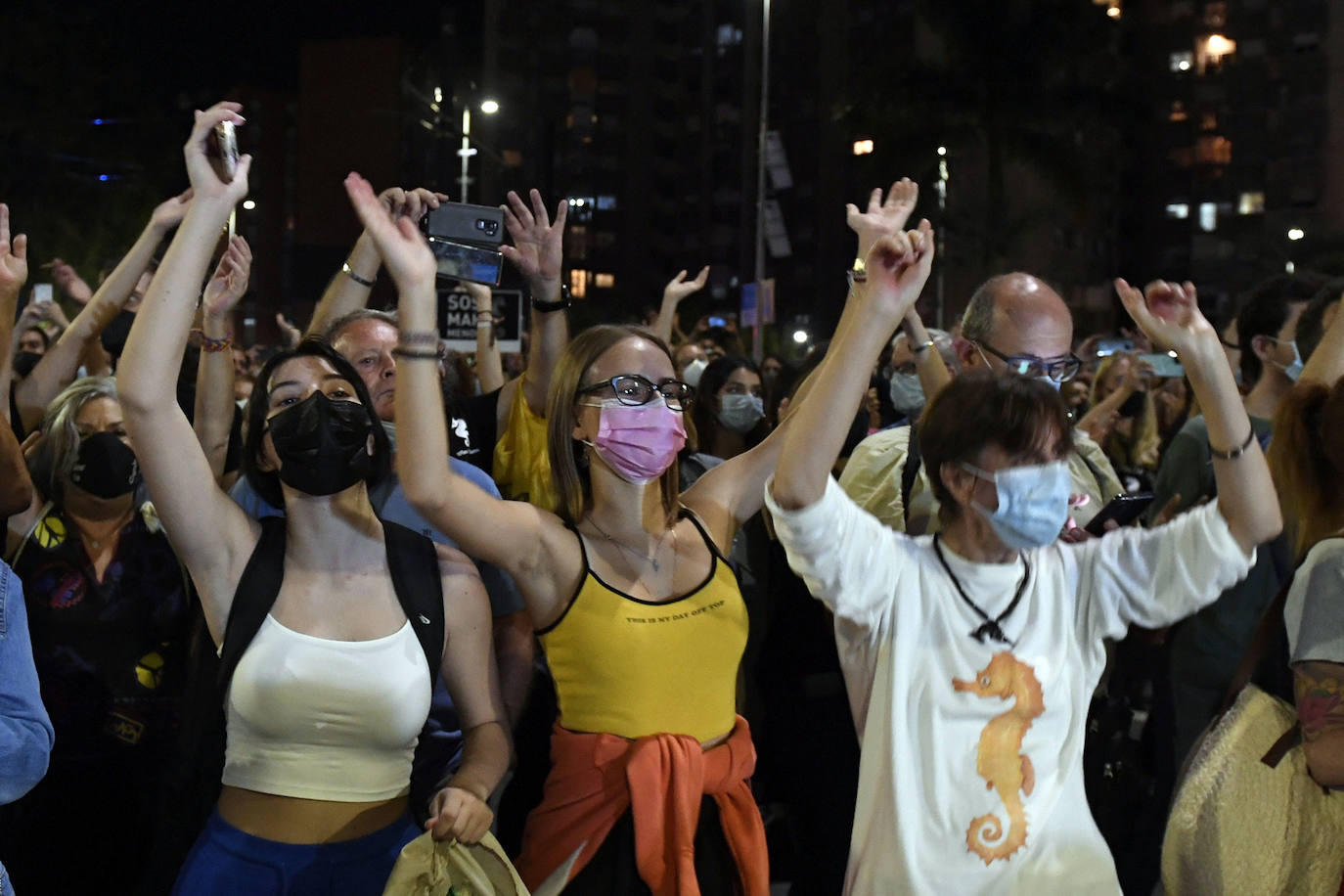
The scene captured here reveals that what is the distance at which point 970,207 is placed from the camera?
41.3m

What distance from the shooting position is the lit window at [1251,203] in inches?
3484

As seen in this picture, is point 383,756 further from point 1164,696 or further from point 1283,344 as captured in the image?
point 1283,344

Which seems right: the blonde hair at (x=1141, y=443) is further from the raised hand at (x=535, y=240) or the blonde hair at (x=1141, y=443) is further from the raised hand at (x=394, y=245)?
the raised hand at (x=394, y=245)

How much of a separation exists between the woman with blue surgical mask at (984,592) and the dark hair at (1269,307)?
2.44 metres

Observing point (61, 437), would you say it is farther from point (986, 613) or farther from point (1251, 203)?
point (1251, 203)

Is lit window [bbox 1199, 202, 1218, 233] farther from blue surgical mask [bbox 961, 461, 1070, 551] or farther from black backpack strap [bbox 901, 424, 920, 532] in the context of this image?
blue surgical mask [bbox 961, 461, 1070, 551]

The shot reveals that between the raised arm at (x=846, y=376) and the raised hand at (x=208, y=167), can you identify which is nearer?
the raised arm at (x=846, y=376)

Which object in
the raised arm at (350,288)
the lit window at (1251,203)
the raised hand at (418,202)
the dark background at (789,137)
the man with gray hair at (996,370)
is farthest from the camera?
the lit window at (1251,203)

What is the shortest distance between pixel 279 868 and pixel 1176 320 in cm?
226

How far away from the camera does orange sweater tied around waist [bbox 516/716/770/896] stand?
126 inches

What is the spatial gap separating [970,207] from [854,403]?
1567 inches

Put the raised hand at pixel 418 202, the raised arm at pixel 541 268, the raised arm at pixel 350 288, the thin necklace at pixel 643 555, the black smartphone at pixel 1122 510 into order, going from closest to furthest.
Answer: the thin necklace at pixel 643 555, the black smartphone at pixel 1122 510, the raised hand at pixel 418 202, the raised arm at pixel 541 268, the raised arm at pixel 350 288

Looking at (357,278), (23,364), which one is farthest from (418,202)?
(23,364)

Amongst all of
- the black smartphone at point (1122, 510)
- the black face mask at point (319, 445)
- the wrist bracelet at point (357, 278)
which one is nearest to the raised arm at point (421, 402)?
the black face mask at point (319, 445)
